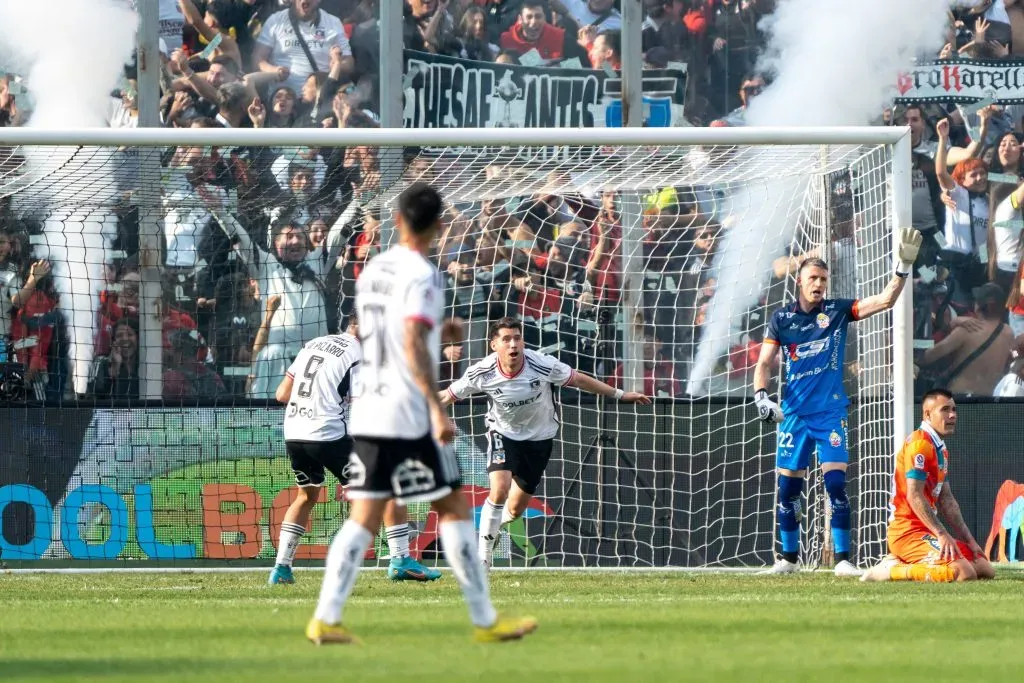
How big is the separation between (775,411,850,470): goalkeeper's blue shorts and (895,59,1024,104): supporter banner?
7.74 metres

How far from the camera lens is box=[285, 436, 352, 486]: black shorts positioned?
10.2m

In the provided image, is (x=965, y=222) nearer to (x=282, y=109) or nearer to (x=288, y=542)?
(x=282, y=109)

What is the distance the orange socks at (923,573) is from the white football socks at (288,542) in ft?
13.2

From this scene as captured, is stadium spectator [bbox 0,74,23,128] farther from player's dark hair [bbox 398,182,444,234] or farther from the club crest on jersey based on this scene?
player's dark hair [bbox 398,182,444,234]

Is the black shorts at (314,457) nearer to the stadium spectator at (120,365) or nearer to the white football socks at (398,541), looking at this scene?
the white football socks at (398,541)

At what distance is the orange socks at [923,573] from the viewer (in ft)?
31.9

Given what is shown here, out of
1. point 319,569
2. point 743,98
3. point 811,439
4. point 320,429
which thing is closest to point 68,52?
point 319,569

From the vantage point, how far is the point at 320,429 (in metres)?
10.2

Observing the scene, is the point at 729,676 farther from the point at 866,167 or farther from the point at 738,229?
the point at 738,229

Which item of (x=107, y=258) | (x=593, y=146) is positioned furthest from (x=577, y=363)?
(x=107, y=258)

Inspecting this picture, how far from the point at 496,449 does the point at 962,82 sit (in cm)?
898

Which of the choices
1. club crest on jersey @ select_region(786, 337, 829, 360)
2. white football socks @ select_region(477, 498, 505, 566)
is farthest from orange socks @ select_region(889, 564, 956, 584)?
white football socks @ select_region(477, 498, 505, 566)

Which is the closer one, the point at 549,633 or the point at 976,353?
the point at 549,633

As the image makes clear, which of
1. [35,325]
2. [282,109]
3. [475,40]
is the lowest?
[35,325]
